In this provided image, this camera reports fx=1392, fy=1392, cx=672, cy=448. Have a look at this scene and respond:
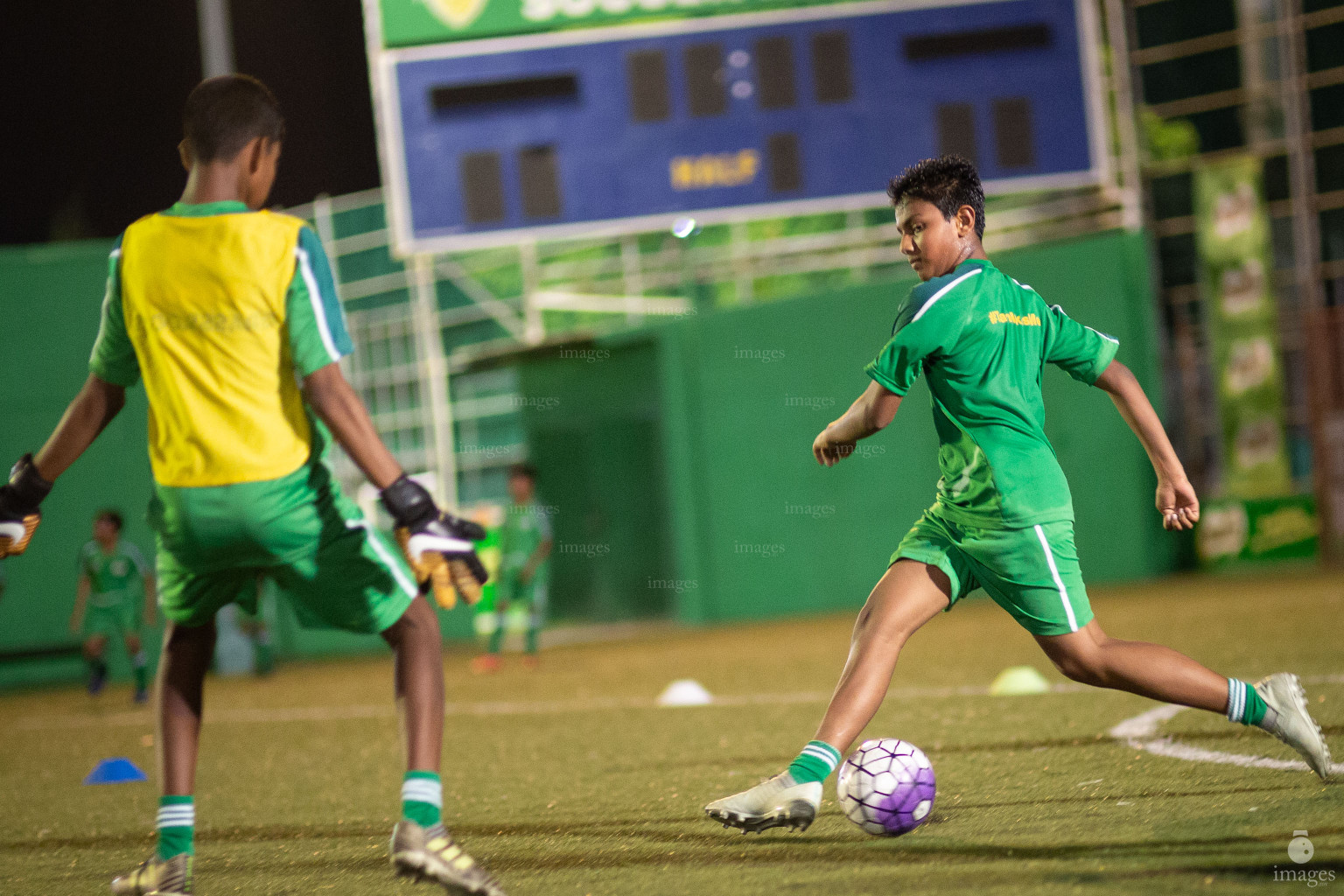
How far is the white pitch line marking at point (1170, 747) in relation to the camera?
477cm

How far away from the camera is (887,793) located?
161 inches

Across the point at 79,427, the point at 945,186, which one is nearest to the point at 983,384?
the point at 945,186

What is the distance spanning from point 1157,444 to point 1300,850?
1.27m

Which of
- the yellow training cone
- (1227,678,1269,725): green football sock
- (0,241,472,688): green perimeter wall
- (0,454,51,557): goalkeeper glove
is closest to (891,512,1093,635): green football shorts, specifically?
(1227,678,1269,725): green football sock

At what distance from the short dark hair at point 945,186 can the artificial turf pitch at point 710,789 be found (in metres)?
1.82

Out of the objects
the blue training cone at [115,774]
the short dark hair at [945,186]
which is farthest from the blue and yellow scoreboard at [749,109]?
the short dark hair at [945,186]

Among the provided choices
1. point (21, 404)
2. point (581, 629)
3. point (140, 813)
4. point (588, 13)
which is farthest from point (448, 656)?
point (140, 813)

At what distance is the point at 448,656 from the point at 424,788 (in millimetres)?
12347

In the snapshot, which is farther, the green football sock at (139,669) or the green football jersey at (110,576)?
the green football jersey at (110,576)

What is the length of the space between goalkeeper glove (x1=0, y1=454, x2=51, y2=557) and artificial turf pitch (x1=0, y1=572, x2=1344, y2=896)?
1187 mm

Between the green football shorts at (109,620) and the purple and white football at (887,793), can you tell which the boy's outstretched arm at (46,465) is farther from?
the green football shorts at (109,620)

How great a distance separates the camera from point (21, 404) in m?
16.7

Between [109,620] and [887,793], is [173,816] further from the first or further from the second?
[109,620]

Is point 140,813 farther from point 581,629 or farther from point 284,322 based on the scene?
point 581,629
